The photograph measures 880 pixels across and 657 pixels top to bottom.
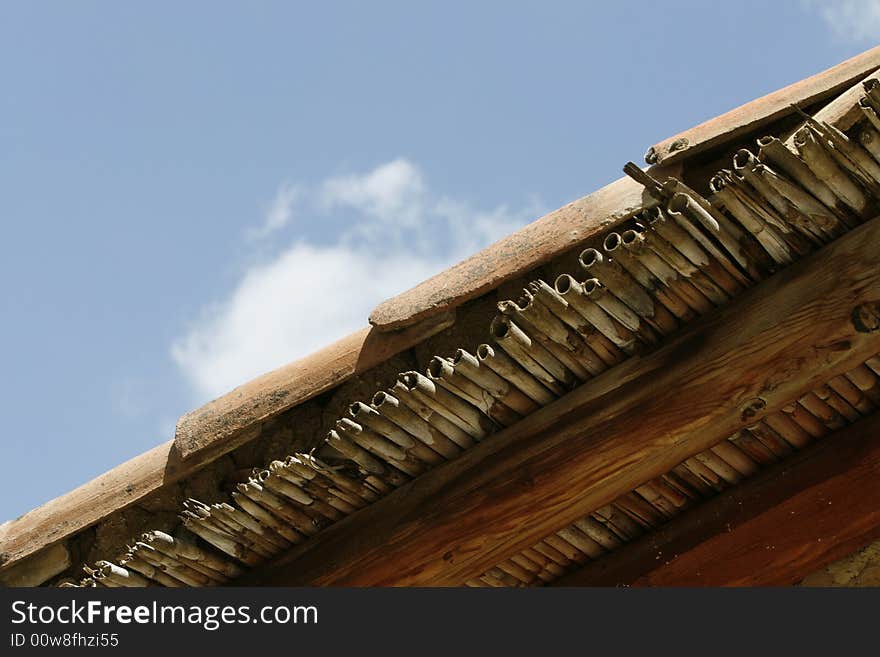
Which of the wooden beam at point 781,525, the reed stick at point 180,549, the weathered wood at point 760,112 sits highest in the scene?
the weathered wood at point 760,112

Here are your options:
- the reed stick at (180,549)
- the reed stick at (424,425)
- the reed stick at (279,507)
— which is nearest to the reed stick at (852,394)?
the reed stick at (424,425)

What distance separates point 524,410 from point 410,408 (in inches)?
11.9

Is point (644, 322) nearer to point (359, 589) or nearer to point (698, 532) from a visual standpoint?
point (698, 532)

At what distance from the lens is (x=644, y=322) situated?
2787 millimetres

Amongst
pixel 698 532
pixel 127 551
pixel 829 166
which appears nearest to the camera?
pixel 829 166

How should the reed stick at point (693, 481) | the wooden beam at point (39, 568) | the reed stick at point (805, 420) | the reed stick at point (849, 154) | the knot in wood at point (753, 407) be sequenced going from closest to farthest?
1. the reed stick at point (849, 154)
2. the knot in wood at point (753, 407)
3. the reed stick at point (805, 420)
4. the reed stick at point (693, 481)
5. the wooden beam at point (39, 568)

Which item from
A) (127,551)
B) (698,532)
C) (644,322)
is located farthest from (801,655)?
(127,551)

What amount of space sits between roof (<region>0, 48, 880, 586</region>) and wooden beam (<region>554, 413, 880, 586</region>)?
0.04ft

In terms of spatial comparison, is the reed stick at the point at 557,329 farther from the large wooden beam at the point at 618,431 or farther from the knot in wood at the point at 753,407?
the knot in wood at the point at 753,407

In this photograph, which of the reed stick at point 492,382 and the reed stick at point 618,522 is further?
the reed stick at point 618,522

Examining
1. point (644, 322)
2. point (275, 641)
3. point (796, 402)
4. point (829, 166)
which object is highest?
point (829, 166)

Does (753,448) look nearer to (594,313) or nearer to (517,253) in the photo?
(594,313)

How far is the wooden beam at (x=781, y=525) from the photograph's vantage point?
2889 mm

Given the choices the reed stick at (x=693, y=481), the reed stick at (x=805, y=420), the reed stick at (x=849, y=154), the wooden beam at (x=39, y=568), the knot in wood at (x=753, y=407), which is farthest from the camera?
the wooden beam at (x=39, y=568)
